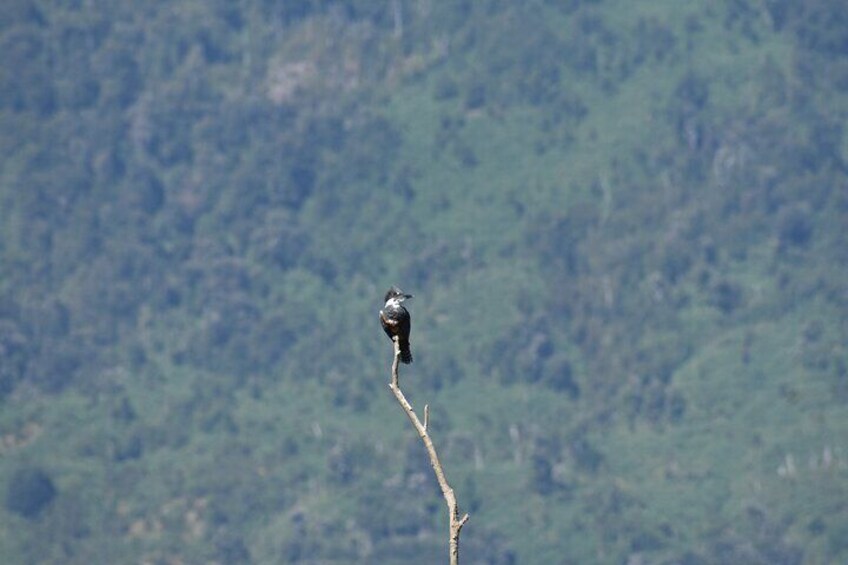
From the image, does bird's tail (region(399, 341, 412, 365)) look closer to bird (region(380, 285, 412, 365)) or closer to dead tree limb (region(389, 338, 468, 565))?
bird (region(380, 285, 412, 365))

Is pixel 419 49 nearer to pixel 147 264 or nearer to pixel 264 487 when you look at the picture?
pixel 147 264


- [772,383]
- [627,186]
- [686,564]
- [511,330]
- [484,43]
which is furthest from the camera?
[484,43]

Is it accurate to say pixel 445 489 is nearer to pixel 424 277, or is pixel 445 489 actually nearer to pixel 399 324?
pixel 399 324

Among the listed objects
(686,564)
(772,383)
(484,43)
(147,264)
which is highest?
(484,43)

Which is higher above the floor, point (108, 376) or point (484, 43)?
point (484, 43)

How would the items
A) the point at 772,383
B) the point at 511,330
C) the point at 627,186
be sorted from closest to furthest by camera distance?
the point at 772,383, the point at 511,330, the point at 627,186

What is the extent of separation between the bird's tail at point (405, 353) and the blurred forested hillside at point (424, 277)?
284 ft

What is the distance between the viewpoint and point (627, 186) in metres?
129

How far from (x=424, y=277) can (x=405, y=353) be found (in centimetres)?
11002

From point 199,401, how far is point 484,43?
1176 inches

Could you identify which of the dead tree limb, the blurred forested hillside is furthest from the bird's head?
the blurred forested hillside

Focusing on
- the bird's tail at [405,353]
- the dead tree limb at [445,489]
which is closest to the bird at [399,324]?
the bird's tail at [405,353]

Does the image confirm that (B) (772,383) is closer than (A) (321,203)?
Yes

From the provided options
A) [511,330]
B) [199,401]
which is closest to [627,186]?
[511,330]
